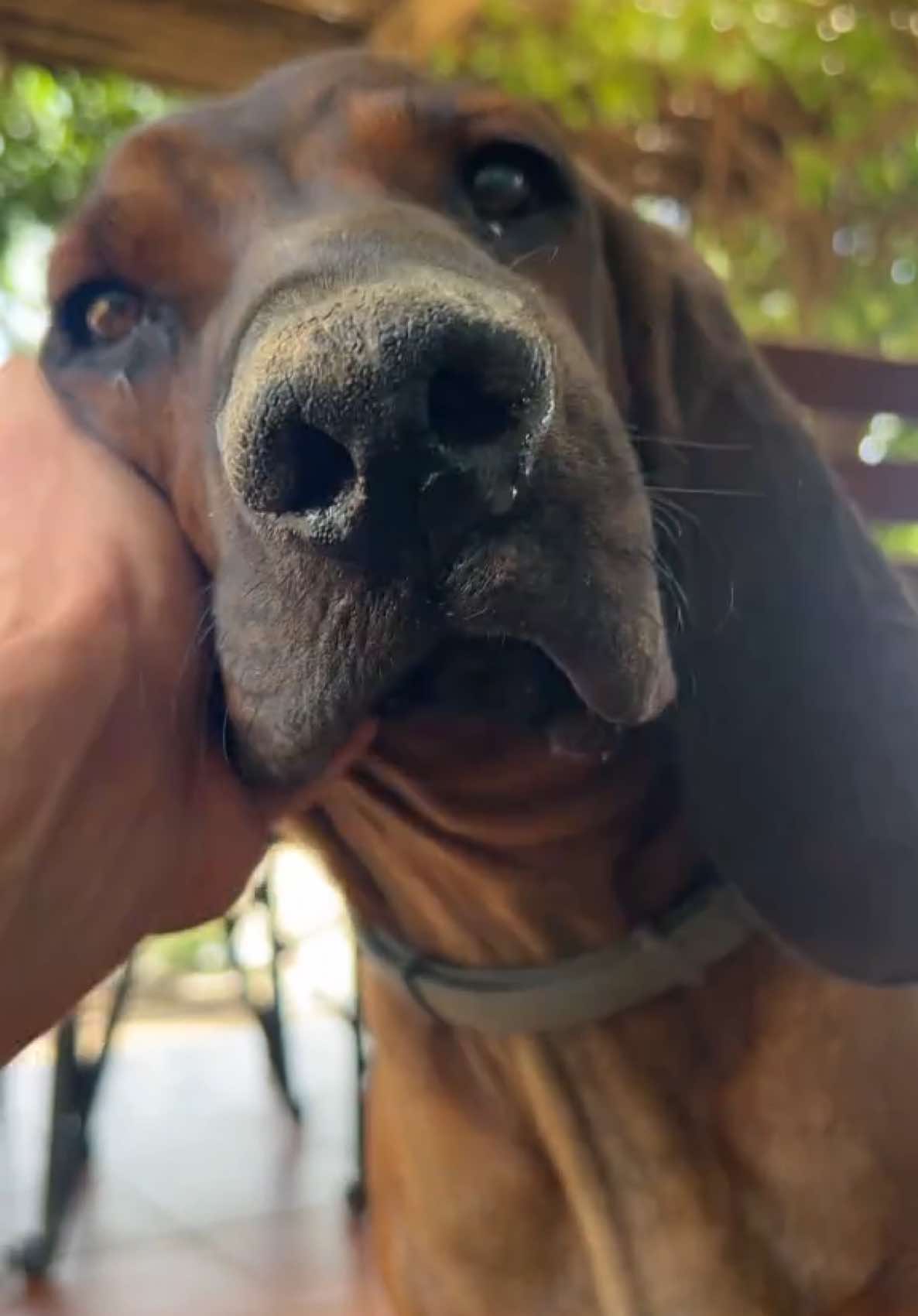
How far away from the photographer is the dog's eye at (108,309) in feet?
4.31

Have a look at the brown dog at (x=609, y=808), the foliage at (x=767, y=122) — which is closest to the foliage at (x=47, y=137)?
the foliage at (x=767, y=122)

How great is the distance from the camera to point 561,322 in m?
1.15

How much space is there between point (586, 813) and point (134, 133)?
0.66 meters

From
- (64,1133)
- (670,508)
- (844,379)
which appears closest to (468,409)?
(670,508)

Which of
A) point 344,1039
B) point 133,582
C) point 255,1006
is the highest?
point 133,582

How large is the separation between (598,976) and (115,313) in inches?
26.4

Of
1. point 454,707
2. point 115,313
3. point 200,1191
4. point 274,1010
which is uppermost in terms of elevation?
point 115,313

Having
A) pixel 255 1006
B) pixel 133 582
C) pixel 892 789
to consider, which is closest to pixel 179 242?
pixel 133 582

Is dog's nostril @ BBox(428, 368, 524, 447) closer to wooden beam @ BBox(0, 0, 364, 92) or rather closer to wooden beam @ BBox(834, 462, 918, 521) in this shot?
wooden beam @ BBox(834, 462, 918, 521)

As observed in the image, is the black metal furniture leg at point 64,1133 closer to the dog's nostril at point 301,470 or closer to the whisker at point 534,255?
the whisker at point 534,255

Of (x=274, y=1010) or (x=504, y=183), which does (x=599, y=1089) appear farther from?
(x=274, y=1010)

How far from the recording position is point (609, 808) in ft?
4.21

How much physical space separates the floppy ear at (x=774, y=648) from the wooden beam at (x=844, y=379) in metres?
1.13

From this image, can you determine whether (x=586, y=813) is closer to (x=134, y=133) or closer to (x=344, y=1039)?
(x=134, y=133)
